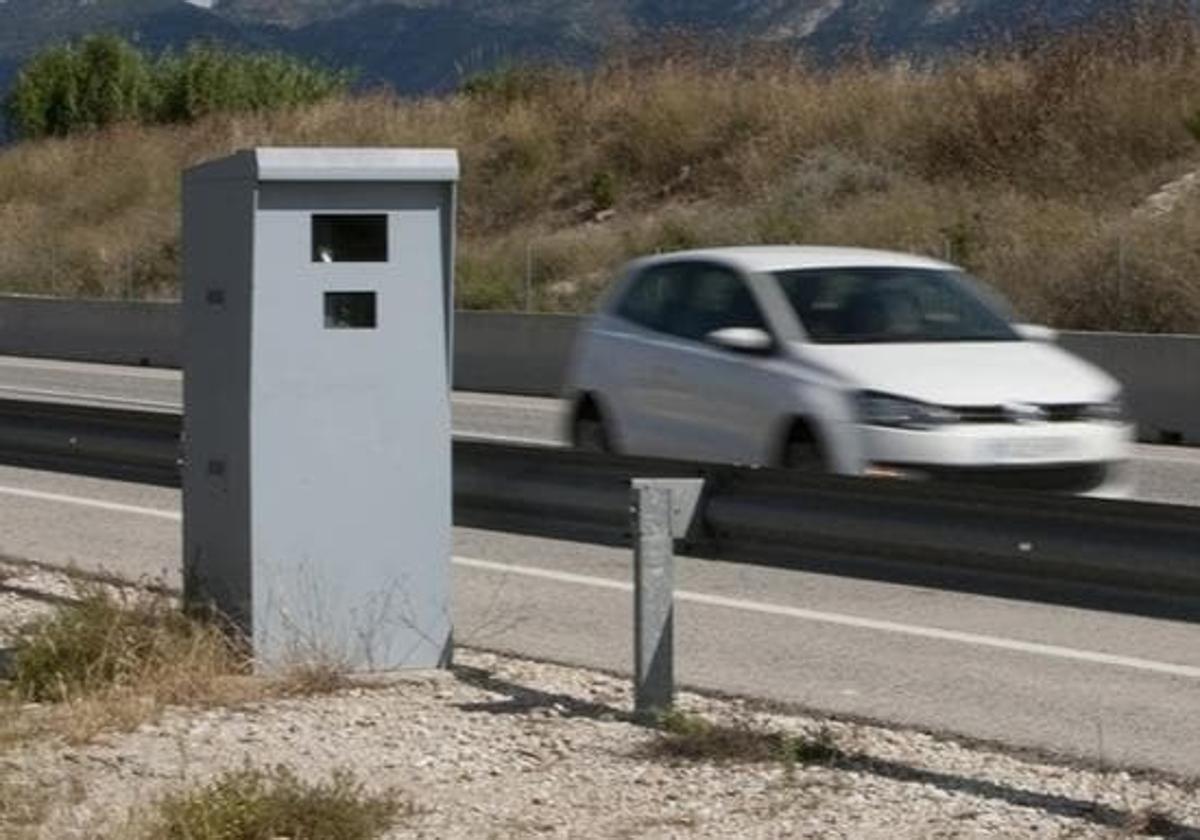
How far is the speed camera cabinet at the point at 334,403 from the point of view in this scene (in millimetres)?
10258

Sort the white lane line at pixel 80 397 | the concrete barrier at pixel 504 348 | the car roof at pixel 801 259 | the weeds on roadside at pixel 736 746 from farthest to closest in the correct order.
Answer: the white lane line at pixel 80 397, the concrete barrier at pixel 504 348, the car roof at pixel 801 259, the weeds on roadside at pixel 736 746

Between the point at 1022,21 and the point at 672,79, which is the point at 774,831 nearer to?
the point at 1022,21

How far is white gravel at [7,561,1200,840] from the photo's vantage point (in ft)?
27.0

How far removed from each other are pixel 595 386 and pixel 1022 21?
27427 millimetres

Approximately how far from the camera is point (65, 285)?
50.5 m

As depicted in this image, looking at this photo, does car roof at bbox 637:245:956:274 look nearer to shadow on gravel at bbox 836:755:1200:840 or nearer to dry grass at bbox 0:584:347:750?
dry grass at bbox 0:584:347:750

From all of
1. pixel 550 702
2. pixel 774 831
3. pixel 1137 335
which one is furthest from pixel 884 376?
pixel 1137 335

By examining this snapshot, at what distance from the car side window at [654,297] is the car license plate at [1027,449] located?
2.59 meters

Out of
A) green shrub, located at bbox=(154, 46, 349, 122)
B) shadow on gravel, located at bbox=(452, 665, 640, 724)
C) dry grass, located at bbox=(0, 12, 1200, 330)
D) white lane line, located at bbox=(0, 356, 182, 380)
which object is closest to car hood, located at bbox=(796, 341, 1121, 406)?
shadow on gravel, located at bbox=(452, 665, 640, 724)

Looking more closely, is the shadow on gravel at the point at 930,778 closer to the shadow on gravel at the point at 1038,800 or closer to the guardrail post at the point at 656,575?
the shadow on gravel at the point at 1038,800

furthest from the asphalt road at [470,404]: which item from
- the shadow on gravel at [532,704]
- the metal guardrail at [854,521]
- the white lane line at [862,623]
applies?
the shadow on gravel at [532,704]

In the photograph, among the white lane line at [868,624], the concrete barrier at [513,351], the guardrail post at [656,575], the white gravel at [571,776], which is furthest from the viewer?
the concrete barrier at [513,351]

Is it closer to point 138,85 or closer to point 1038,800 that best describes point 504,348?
point 1038,800

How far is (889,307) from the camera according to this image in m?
16.5
